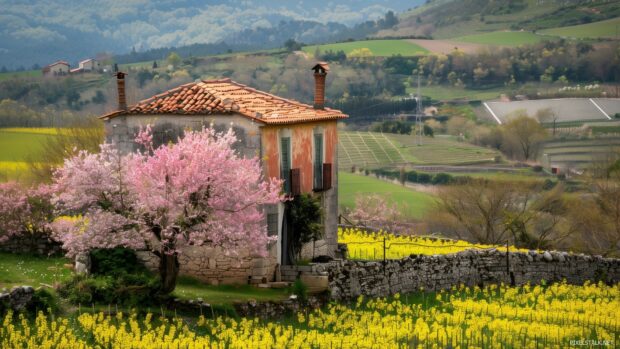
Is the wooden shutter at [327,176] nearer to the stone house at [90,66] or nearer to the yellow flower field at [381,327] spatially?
the yellow flower field at [381,327]

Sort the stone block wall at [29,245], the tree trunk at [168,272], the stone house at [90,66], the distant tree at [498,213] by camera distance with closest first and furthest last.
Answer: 1. the tree trunk at [168,272]
2. the stone block wall at [29,245]
3. the distant tree at [498,213]
4. the stone house at [90,66]

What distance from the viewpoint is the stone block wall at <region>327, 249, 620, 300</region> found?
3319 centimetres

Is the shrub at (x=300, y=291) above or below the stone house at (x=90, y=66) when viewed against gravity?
below

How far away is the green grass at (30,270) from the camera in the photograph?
29.9m

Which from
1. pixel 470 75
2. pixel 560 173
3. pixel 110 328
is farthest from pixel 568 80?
pixel 110 328

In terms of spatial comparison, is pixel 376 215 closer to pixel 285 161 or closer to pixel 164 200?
pixel 285 161

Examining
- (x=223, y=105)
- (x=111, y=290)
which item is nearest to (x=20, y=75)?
(x=223, y=105)

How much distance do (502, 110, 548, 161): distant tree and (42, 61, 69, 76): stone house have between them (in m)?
58.5

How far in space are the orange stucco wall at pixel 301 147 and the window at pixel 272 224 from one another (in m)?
1.17

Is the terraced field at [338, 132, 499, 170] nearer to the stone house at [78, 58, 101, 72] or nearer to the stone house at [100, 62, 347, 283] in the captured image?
the stone house at [78, 58, 101, 72]

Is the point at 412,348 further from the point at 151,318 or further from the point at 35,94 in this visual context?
the point at 35,94

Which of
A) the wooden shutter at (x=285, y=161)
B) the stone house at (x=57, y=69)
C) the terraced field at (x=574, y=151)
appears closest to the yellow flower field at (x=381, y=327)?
the wooden shutter at (x=285, y=161)

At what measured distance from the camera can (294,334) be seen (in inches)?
1097

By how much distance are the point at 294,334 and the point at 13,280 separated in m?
7.71
